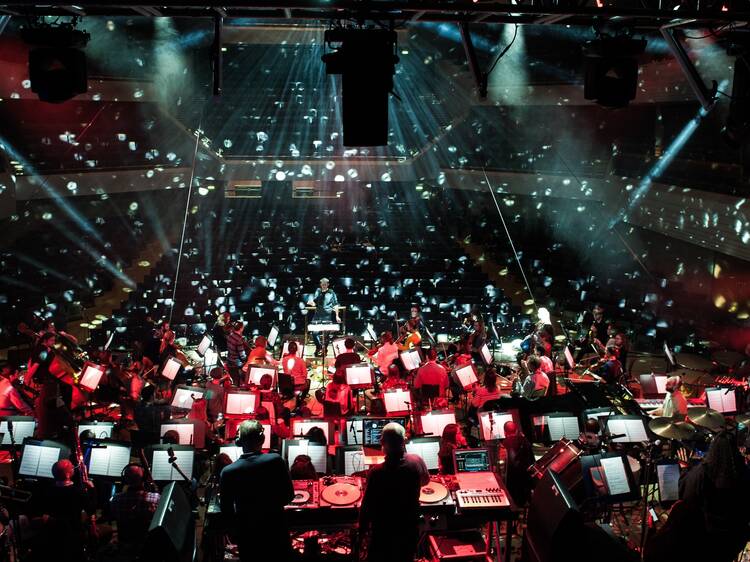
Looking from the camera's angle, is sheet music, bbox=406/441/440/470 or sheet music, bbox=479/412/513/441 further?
sheet music, bbox=479/412/513/441

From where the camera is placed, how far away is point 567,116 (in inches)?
773

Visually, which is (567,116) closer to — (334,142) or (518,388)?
(334,142)

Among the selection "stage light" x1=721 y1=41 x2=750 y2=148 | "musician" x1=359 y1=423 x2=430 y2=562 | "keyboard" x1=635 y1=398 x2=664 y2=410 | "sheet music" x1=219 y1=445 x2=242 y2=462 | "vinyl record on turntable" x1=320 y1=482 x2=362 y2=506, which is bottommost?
"keyboard" x1=635 y1=398 x2=664 y2=410

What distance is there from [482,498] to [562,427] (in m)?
1.79

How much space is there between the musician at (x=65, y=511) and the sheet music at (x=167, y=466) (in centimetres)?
60

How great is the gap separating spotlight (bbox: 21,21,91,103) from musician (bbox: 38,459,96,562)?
3.41 metres

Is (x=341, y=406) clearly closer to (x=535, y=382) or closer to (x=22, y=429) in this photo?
(x=535, y=382)

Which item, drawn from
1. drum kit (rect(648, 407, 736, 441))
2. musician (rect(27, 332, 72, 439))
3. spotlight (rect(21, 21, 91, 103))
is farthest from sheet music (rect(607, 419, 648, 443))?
spotlight (rect(21, 21, 91, 103))

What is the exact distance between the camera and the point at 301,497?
5.32 metres

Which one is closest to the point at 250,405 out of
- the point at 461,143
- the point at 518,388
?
the point at 518,388

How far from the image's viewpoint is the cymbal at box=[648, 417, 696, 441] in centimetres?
587

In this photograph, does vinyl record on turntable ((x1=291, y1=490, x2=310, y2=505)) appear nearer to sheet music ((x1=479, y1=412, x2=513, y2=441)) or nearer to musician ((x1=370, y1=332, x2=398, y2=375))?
sheet music ((x1=479, y1=412, x2=513, y2=441))

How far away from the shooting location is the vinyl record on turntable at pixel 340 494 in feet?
17.3

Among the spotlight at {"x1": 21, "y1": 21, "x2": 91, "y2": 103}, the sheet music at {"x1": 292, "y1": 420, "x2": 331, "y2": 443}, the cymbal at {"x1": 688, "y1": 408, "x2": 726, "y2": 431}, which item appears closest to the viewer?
the spotlight at {"x1": 21, "y1": 21, "x2": 91, "y2": 103}
